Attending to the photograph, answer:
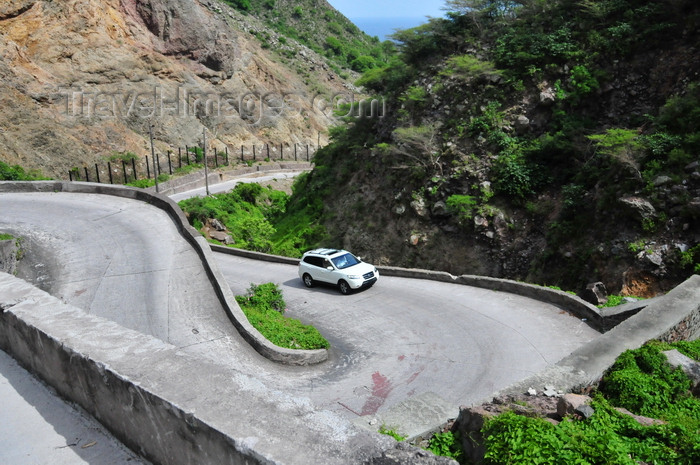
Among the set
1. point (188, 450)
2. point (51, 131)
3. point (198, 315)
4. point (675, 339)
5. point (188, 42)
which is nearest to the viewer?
point (188, 450)

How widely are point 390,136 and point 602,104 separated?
36.6ft

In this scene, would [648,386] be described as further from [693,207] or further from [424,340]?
[693,207]

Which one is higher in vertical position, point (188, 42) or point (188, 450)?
point (188, 42)

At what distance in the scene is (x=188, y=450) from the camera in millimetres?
3211

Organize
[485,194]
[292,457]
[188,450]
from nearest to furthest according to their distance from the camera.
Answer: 1. [292,457]
2. [188,450]
3. [485,194]

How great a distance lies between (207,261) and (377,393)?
7.37 m

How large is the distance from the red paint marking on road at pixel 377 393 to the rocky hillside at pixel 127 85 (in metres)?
41.5

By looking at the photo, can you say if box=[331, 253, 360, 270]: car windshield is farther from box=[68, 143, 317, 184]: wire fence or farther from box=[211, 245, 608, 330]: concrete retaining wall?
box=[68, 143, 317, 184]: wire fence

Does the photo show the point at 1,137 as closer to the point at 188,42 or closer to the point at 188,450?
the point at 188,42

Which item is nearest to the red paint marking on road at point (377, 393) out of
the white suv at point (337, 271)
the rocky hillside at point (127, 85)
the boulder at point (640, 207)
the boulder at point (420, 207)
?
the white suv at point (337, 271)

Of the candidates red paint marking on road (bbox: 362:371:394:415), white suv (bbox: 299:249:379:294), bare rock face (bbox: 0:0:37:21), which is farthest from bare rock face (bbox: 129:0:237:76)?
red paint marking on road (bbox: 362:371:394:415)

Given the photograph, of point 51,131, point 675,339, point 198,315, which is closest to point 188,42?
point 51,131

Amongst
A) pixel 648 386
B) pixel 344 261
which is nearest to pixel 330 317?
pixel 344 261

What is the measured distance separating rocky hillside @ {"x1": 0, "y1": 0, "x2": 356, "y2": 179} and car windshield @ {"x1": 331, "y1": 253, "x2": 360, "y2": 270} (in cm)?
3492
